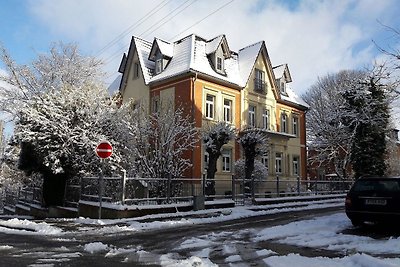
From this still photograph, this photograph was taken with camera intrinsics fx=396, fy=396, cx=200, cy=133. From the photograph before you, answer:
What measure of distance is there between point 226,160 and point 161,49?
9348 millimetres

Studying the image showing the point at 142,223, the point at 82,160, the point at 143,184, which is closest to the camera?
the point at 142,223

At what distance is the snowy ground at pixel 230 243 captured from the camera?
23.3 ft

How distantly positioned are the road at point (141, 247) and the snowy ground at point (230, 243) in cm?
2

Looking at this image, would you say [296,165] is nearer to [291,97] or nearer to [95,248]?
[291,97]

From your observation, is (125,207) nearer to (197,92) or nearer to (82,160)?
(82,160)

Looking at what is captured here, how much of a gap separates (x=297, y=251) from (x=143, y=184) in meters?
8.69

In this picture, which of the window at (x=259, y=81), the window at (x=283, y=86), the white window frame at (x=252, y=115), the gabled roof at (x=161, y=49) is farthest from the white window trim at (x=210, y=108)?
the window at (x=283, y=86)

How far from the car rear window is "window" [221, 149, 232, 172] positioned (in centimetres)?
1696

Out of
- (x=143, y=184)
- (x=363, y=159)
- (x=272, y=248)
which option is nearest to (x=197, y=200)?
(x=143, y=184)

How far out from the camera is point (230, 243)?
30.8 ft

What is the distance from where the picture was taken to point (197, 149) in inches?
1012

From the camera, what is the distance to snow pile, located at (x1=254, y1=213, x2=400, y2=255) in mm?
8344

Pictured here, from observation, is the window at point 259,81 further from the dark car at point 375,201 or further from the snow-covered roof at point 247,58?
the dark car at point 375,201

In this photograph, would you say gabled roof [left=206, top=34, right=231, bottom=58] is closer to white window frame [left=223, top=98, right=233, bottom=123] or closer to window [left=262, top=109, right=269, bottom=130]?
white window frame [left=223, top=98, right=233, bottom=123]
